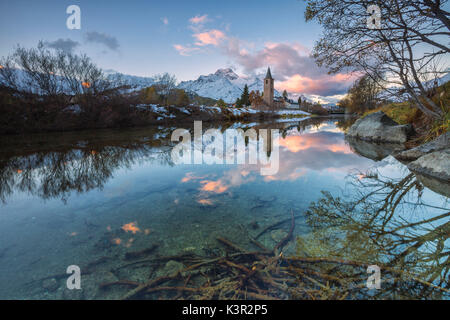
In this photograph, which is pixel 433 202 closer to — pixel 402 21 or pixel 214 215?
pixel 214 215

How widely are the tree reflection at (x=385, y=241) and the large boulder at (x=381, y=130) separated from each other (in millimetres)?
6920

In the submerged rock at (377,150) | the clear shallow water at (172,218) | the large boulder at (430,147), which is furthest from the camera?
the submerged rock at (377,150)

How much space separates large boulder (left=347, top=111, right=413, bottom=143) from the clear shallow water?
5295 mm

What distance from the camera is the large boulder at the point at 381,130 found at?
8406mm

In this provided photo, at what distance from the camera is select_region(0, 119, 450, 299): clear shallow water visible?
1697 mm

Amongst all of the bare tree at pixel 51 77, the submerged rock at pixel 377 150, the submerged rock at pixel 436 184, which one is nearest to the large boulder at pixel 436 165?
the submerged rock at pixel 436 184

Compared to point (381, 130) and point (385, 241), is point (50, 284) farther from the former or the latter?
point (381, 130)

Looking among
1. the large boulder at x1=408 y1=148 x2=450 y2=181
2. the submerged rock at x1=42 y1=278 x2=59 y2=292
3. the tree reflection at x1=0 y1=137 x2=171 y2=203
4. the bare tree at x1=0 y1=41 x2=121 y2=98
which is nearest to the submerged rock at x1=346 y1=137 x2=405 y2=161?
the large boulder at x1=408 y1=148 x2=450 y2=181

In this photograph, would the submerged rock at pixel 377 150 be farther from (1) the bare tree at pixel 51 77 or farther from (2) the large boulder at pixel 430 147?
(1) the bare tree at pixel 51 77

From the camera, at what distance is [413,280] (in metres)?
1.46

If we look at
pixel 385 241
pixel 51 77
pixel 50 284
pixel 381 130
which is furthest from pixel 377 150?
pixel 51 77

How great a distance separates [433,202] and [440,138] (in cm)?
299

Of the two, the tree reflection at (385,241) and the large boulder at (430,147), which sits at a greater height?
the large boulder at (430,147)

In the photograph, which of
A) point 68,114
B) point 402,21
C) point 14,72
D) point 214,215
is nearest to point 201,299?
point 214,215
